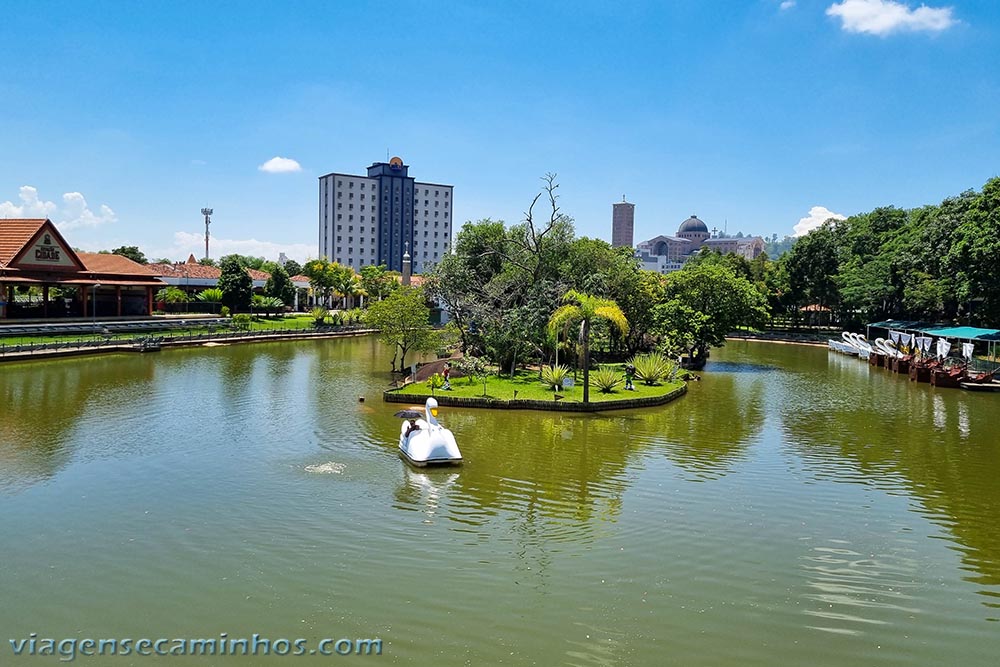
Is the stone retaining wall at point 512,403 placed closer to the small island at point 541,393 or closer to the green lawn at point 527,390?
the small island at point 541,393

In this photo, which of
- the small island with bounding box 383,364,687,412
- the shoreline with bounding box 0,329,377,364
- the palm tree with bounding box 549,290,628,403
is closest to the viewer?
the small island with bounding box 383,364,687,412

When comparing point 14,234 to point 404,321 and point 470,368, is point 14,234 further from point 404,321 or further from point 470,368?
point 470,368

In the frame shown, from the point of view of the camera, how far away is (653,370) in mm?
32656

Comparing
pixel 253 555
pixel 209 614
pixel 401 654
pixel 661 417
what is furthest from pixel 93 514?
pixel 661 417

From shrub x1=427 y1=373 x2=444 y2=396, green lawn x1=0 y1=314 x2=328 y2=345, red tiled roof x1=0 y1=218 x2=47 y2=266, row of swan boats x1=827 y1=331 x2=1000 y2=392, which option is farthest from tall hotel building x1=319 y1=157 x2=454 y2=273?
shrub x1=427 y1=373 x2=444 y2=396

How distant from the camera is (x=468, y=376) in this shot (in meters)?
32.3

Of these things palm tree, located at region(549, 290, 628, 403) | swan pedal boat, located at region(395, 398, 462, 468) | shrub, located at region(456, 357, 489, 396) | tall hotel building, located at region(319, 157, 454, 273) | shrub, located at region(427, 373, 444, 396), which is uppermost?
tall hotel building, located at region(319, 157, 454, 273)

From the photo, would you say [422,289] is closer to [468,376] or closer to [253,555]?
[468,376]

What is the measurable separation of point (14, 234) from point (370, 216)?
86.1 m

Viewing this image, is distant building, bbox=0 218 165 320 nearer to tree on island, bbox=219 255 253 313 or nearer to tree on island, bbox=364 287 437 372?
tree on island, bbox=219 255 253 313

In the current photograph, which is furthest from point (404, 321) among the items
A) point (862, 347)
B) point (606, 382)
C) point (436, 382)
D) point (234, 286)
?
point (234, 286)

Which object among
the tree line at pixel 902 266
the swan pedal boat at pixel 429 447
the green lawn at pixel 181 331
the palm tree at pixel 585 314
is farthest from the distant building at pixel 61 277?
the tree line at pixel 902 266

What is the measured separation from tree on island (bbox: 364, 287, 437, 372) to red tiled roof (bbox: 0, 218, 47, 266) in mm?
34056

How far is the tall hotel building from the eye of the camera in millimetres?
136000
